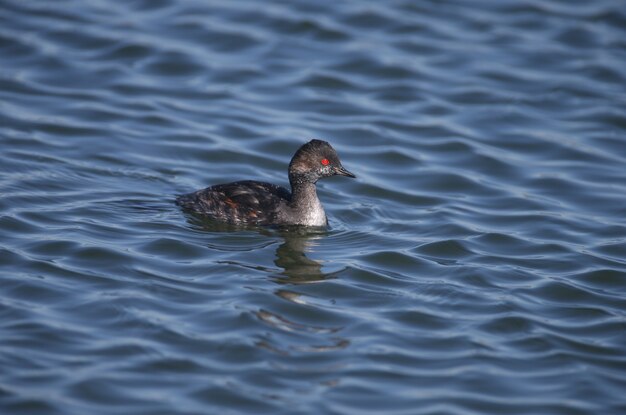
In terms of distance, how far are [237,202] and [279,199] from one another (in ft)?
1.78

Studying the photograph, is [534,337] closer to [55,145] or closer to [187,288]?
[187,288]

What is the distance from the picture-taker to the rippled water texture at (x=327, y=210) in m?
8.84

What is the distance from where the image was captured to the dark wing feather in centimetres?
1188

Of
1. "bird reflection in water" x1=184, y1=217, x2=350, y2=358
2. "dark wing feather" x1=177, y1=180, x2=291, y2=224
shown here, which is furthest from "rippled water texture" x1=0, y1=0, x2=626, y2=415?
"dark wing feather" x1=177, y1=180, x2=291, y2=224

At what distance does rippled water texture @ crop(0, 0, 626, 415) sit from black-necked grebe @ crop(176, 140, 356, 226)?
20 cm

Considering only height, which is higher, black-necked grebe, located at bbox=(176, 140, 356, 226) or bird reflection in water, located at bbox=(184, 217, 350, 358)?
black-necked grebe, located at bbox=(176, 140, 356, 226)

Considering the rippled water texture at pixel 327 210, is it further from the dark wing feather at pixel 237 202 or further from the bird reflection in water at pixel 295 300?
the dark wing feather at pixel 237 202

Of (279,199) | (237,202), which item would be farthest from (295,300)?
(279,199)

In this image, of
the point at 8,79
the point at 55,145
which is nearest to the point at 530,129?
the point at 55,145

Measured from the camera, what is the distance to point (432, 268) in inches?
441

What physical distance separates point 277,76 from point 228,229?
18.4ft

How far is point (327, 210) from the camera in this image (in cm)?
1292

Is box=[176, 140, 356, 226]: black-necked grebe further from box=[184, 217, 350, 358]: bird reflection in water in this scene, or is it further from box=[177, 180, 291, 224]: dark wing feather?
box=[184, 217, 350, 358]: bird reflection in water

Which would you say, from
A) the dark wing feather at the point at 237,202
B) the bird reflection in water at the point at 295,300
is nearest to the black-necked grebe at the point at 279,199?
the dark wing feather at the point at 237,202
